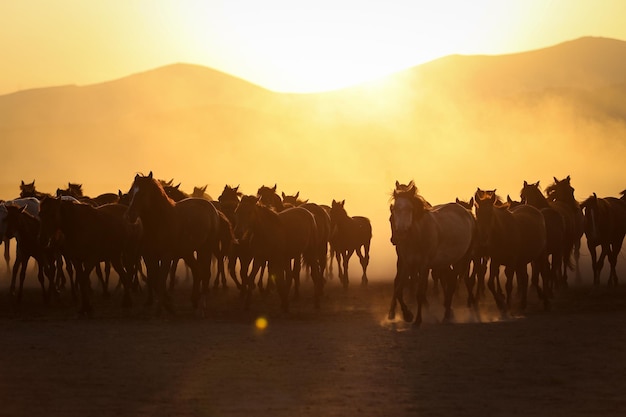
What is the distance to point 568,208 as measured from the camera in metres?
29.3

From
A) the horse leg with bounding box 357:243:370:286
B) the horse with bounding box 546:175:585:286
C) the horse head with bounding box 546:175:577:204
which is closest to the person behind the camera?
the horse with bounding box 546:175:585:286

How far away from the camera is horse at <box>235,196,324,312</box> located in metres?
22.4

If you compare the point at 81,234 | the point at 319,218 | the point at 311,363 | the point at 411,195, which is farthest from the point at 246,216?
the point at 311,363

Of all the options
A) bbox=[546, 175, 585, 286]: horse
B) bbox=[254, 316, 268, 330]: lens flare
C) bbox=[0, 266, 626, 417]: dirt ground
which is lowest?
bbox=[0, 266, 626, 417]: dirt ground

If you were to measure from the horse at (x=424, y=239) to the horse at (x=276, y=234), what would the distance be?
262 cm

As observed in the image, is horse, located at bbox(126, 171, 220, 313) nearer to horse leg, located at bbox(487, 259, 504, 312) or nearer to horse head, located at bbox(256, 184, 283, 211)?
horse head, located at bbox(256, 184, 283, 211)

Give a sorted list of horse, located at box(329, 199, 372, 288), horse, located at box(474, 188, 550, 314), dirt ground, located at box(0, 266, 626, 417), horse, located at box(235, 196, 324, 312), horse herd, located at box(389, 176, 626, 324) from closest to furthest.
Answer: dirt ground, located at box(0, 266, 626, 417)
horse herd, located at box(389, 176, 626, 324)
horse, located at box(474, 188, 550, 314)
horse, located at box(235, 196, 324, 312)
horse, located at box(329, 199, 372, 288)

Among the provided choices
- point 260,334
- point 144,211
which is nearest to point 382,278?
point 144,211

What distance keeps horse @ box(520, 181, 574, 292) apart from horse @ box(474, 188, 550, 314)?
5.37ft

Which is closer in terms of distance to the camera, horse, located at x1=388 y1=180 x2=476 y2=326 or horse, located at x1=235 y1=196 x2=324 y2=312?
horse, located at x1=388 y1=180 x2=476 y2=326

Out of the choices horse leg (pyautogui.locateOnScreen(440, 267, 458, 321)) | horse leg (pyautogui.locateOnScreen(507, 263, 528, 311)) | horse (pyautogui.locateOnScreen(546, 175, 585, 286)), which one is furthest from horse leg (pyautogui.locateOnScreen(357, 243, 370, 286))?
horse leg (pyautogui.locateOnScreen(440, 267, 458, 321))

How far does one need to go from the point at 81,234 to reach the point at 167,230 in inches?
67.6

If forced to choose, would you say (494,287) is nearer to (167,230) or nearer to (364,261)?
(167,230)

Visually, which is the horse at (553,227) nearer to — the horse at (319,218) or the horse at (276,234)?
the horse at (319,218)
